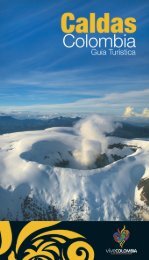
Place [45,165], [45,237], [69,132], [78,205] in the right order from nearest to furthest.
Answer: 1. [45,237]
2. [78,205]
3. [69,132]
4. [45,165]

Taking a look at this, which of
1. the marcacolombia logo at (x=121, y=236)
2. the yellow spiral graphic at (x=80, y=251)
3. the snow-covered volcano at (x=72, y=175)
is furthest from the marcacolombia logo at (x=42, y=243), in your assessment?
the marcacolombia logo at (x=121, y=236)

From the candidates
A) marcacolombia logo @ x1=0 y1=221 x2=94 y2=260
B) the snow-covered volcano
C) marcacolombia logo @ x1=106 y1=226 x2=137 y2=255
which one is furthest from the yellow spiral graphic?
the snow-covered volcano

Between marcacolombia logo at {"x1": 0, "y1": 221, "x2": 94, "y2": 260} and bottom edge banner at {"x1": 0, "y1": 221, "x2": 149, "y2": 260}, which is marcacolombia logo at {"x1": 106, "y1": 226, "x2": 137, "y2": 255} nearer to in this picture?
bottom edge banner at {"x1": 0, "y1": 221, "x2": 149, "y2": 260}

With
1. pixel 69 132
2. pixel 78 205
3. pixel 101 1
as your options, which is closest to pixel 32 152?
pixel 69 132

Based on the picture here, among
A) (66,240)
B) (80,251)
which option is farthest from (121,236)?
(66,240)

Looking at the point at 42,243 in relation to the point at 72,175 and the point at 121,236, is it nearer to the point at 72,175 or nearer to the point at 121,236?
the point at 121,236

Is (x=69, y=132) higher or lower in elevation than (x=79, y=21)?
lower

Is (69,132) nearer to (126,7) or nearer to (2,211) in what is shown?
(2,211)

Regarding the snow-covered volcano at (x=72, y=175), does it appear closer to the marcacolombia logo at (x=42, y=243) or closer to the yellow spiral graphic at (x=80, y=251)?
the marcacolombia logo at (x=42, y=243)
